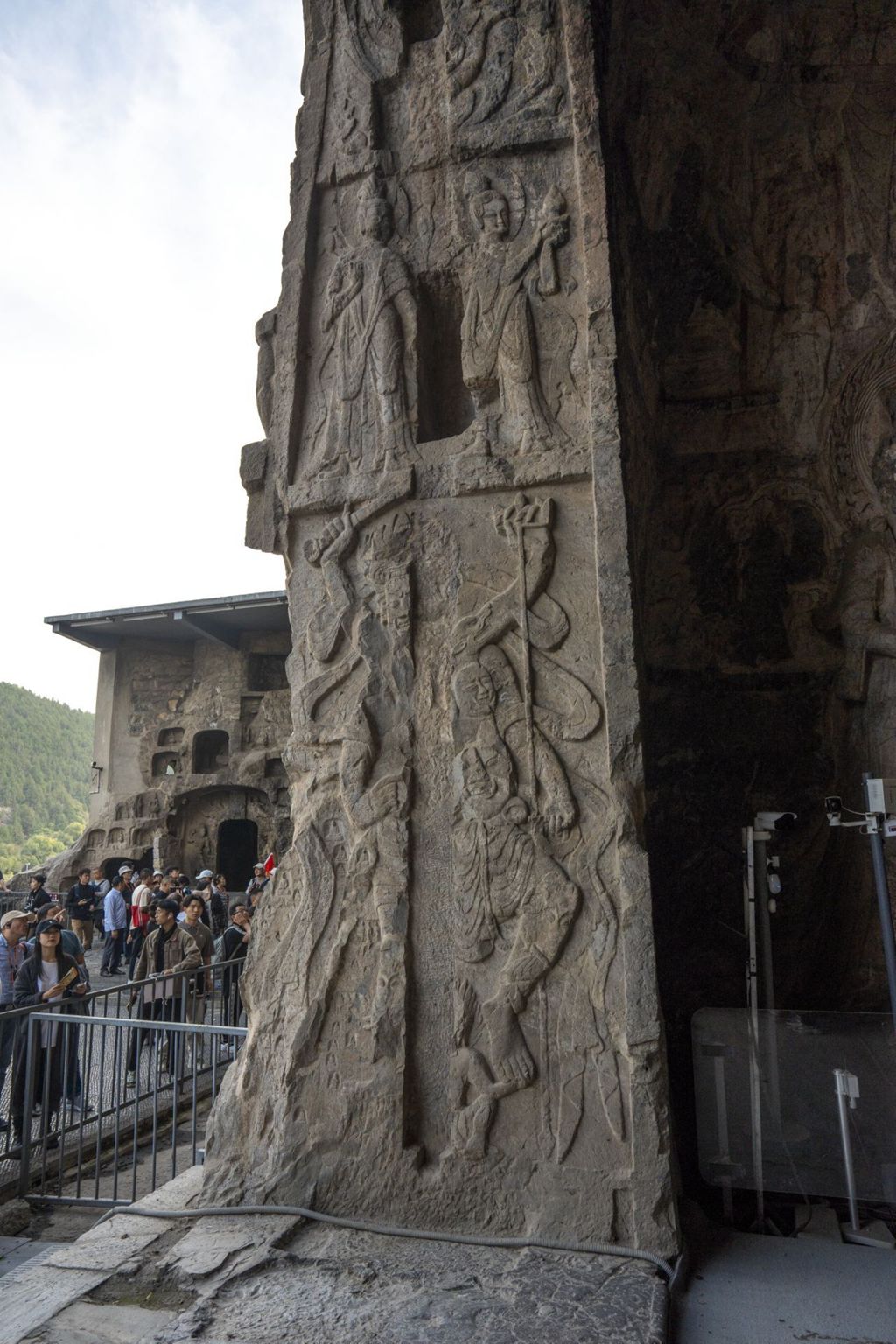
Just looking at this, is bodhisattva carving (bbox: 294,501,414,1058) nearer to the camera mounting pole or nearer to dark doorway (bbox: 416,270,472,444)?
dark doorway (bbox: 416,270,472,444)

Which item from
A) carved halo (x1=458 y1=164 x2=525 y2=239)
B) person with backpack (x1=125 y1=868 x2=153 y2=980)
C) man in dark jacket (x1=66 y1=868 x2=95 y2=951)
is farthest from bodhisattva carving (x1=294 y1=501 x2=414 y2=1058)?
man in dark jacket (x1=66 y1=868 x2=95 y2=951)

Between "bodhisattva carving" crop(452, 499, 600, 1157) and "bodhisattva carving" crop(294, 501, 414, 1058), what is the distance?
269 mm

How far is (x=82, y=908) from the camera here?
12094mm

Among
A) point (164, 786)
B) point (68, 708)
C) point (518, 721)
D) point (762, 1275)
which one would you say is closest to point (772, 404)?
point (518, 721)

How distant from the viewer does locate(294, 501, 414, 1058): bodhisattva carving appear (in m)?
3.77

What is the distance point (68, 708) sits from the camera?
60031mm

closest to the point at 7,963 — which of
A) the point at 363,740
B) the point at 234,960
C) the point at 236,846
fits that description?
the point at 234,960

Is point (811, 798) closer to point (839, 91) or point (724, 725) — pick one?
point (724, 725)

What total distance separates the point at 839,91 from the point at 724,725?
3.68 metres

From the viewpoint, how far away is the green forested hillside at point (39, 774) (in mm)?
47250

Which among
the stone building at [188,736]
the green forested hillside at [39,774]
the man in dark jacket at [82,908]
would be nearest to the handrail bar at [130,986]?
the man in dark jacket at [82,908]

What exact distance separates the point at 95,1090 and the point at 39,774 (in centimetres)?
5007

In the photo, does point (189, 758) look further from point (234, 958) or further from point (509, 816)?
point (509, 816)

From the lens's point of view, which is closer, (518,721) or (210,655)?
(518,721)
